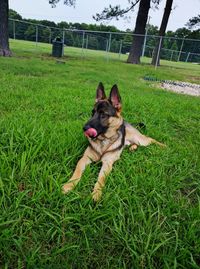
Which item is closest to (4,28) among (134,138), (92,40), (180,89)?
(180,89)

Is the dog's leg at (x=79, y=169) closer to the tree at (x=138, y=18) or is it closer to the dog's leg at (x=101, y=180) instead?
the dog's leg at (x=101, y=180)

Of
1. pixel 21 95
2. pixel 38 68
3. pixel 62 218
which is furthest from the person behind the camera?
pixel 38 68

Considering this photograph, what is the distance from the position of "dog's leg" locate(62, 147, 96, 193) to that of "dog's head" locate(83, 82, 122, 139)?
22cm

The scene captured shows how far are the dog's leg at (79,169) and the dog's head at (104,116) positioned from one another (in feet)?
0.73

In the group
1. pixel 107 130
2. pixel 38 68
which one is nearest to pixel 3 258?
pixel 107 130

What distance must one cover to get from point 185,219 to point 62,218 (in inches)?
43.2

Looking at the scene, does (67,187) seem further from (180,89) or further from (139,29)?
(139,29)

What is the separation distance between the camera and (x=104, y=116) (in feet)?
9.32

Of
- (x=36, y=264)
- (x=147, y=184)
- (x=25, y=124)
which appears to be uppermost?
(x=25, y=124)

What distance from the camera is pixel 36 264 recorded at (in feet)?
5.57

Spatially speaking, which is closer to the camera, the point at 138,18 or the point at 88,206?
the point at 88,206

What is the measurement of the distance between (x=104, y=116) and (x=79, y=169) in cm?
71

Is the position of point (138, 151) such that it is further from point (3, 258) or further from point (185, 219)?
point (3, 258)

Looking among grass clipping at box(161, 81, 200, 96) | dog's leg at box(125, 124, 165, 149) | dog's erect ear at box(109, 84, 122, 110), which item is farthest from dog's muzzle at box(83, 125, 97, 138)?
grass clipping at box(161, 81, 200, 96)
